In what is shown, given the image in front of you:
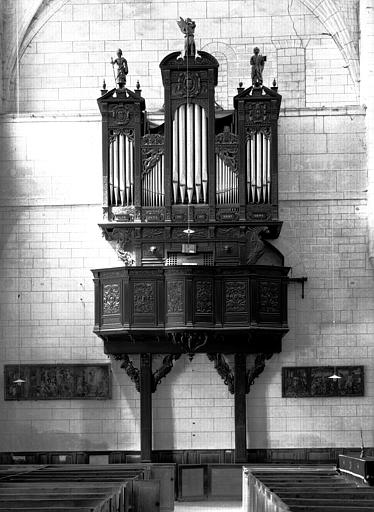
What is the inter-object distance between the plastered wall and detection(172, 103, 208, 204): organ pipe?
1.86 metres

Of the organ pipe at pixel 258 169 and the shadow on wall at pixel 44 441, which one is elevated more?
the organ pipe at pixel 258 169

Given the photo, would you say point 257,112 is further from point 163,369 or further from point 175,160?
point 163,369

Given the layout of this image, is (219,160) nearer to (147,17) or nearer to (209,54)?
(209,54)

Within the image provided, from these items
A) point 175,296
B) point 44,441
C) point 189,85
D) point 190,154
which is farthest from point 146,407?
point 189,85

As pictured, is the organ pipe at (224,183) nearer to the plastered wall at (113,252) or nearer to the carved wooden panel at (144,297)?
the plastered wall at (113,252)

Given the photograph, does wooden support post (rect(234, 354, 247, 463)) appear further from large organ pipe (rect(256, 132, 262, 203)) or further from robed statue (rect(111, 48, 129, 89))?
robed statue (rect(111, 48, 129, 89))

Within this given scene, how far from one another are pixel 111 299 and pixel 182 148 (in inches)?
133

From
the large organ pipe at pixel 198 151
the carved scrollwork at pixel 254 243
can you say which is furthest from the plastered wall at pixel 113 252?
the large organ pipe at pixel 198 151

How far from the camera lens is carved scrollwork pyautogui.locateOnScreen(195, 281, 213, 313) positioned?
80.2 feet

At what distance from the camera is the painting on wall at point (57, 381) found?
26.1 metres

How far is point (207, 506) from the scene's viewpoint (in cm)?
2420

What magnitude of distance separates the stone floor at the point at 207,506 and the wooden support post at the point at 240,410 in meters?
1.16

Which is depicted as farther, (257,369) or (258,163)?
(257,369)

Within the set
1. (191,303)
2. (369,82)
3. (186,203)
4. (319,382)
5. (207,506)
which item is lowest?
(207,506)
